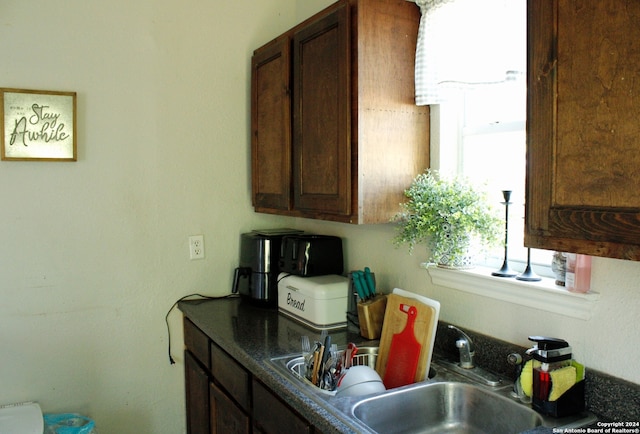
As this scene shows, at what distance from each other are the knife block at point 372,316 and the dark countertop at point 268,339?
5 centimetres

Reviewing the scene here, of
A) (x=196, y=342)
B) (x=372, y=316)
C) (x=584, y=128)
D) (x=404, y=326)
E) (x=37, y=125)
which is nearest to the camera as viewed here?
(x=584, y=128)

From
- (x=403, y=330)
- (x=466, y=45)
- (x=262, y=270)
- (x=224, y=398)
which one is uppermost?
(x=466, y=45)

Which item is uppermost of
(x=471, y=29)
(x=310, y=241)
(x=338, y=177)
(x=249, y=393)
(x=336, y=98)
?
(x=471, y=29)

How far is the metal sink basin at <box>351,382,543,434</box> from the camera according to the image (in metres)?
1.49

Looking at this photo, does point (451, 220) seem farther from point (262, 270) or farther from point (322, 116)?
point (262, 270)

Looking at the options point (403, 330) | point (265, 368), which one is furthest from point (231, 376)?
point (403, 330)

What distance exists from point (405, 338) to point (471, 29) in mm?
990

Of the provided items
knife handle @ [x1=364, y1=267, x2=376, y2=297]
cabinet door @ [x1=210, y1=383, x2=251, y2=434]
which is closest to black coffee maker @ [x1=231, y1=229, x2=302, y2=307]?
cabinet door @ [x1=210, y1=383, x2=251, y2=434]

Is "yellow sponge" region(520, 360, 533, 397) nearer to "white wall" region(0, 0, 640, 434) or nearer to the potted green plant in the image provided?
the potted green plant

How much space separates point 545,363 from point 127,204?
1821 mm

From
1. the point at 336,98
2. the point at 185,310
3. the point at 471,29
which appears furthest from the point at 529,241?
the point at 185,310

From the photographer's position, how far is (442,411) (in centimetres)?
162

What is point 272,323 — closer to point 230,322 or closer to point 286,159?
point 230,322

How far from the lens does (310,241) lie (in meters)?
2.32
